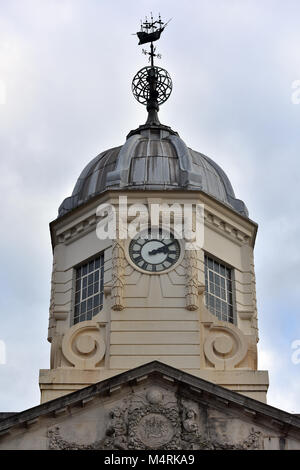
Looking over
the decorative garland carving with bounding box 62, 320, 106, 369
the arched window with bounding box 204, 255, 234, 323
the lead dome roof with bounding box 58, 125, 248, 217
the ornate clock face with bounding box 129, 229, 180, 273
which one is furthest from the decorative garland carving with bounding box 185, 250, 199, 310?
the decorative garland carving with bounding box 62, 320, 106, 369

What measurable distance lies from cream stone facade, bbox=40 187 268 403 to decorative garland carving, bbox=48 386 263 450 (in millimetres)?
4222

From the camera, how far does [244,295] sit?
40.8 meters

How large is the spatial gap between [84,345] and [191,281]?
171 inches

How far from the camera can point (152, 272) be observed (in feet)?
129

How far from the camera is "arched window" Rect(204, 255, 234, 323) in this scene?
39.8 m

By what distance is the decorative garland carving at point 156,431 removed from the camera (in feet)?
104

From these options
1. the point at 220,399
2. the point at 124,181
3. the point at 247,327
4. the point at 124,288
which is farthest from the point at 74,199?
the point at 220,399

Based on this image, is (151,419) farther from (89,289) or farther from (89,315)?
(89,289)

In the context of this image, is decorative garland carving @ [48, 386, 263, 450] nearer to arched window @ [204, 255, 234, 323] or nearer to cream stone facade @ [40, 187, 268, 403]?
cream stone facade @ [40, 187, 268, 403]

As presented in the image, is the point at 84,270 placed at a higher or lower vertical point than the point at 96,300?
higher

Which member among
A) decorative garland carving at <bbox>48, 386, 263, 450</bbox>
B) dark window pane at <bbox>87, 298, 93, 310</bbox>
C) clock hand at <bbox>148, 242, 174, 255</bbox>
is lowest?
decorative garland carving at <bbox>48, 386, 263, 450</bbox>

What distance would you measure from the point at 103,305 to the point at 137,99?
12.3 meters

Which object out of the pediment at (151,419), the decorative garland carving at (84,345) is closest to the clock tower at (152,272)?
the decorative garland carving at (84,345)

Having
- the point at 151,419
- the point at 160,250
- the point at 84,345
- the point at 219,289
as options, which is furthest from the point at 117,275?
the point at 151,419
